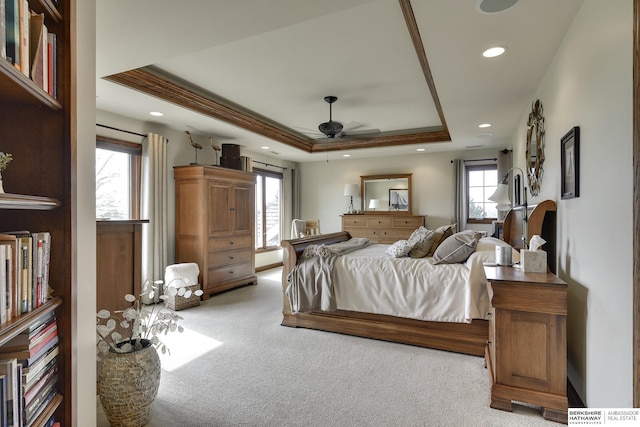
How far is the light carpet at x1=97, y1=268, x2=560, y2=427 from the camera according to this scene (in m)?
1.90

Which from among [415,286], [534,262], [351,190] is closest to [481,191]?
[351,190]

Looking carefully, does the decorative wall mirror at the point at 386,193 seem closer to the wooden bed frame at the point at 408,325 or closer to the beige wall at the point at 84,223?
the wooden bed frame at the point at 408,325

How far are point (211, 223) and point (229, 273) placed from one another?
86 centimetres

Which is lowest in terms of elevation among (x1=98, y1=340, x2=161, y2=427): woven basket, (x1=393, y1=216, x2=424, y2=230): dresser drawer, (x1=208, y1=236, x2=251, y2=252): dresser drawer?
(x1=98, y1=340, x2=161, y2=427): woven basket

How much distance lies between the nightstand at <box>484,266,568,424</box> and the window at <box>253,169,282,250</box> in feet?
16.9

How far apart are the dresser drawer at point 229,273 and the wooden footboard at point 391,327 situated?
1.57 meters

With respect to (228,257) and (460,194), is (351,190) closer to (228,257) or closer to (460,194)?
(460,194)

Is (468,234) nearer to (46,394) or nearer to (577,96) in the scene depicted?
(577,96)

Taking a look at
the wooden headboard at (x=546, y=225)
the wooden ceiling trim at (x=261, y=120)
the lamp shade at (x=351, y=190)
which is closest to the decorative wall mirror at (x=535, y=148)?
the wooden headboard at (x=546, y=225)

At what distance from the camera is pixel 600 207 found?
5.35ft

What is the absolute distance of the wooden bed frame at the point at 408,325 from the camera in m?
2.72

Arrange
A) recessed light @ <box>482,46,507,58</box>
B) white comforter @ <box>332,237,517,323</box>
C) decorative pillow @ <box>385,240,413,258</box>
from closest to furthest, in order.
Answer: recessed light @ <box>482,46,507,58</box> < white comforter @ <box>332,237,517,323</box> < decorative pillow @ <box>385,240,413,258</box>

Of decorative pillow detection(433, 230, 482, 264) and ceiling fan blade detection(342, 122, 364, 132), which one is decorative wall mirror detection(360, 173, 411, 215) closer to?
ceiling fan blade detection(342, 122, 364, 132)

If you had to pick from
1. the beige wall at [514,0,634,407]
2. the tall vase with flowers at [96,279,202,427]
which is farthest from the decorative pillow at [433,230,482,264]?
the tall vase with flowers at [96,279,202,427]
